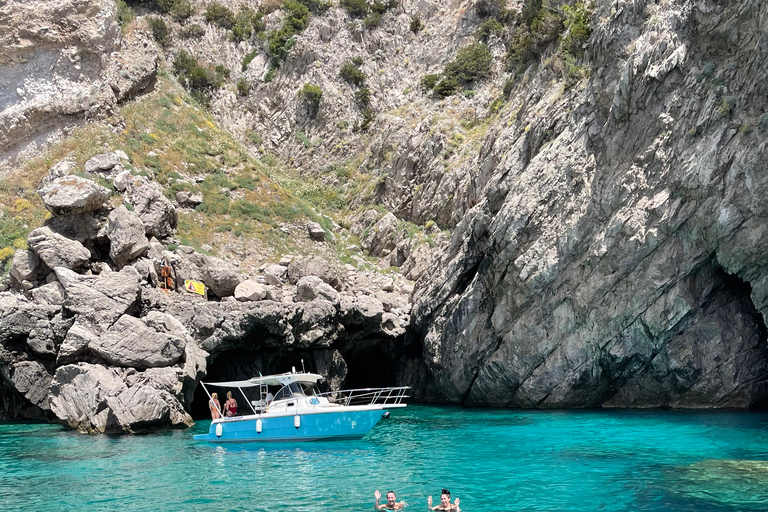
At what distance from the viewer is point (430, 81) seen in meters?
55.3

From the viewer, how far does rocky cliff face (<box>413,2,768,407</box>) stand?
2444 cm

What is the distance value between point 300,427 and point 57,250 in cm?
1609

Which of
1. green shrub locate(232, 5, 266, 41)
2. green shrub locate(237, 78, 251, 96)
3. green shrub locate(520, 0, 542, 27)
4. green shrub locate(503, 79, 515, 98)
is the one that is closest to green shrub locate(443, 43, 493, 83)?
green shrub locate(520, 0, 542, 27)

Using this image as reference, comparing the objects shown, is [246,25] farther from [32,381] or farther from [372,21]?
[32,381]

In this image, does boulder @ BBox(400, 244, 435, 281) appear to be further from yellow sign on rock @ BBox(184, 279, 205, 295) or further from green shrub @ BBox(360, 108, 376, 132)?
green shrub @ BBox(360, 108, 376, 132)

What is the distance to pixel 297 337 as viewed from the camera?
32.5 metres

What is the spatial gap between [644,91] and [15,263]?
99.5 feet

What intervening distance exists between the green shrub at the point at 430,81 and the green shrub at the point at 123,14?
2625 cm

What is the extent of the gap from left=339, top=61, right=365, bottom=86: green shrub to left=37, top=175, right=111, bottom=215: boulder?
3075 cm

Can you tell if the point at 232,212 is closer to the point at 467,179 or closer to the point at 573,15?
the point at 467,179

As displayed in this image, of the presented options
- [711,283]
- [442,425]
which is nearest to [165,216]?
[442,425]

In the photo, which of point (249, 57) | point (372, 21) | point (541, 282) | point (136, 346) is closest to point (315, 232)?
point (136, 346)

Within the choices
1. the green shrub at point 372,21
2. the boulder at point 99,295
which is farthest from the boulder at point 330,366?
the green shrub at point 372,21

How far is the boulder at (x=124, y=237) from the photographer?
33375 millimetres
